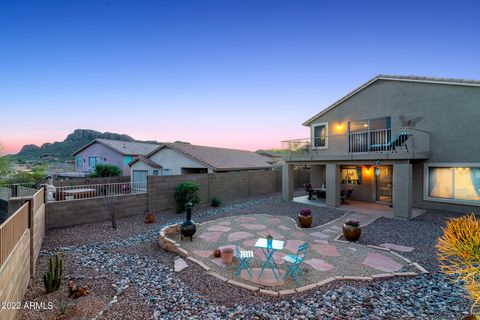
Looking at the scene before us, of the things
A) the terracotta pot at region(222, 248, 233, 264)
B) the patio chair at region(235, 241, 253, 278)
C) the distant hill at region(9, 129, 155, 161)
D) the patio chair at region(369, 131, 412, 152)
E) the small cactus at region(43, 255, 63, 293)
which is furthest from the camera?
the distant hill at region(9, 129, 155, 161)

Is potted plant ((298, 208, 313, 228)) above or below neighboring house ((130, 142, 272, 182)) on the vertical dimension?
below

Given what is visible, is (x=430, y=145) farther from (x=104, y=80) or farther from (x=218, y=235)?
(x=104, y=80)

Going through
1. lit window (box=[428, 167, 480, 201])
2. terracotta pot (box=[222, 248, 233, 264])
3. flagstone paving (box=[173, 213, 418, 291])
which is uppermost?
lit window (box=[428, 167, 480, 201])

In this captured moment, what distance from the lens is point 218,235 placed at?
8.33m

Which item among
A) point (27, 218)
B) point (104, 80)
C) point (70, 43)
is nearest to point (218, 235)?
point (27, 218)

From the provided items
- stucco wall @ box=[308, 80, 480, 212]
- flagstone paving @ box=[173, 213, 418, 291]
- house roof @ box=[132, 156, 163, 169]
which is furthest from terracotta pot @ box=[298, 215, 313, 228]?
house roof @ box=[132, 156, 163, 169]

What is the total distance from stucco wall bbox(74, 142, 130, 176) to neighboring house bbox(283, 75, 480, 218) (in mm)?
22793

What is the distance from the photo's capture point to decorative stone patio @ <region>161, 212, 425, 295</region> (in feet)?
16.6

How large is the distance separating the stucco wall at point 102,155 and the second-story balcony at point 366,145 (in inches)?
885

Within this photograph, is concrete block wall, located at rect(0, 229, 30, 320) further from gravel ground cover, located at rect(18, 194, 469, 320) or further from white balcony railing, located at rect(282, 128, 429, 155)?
white balcony railing, located at rect(282, 128, 429, 155)

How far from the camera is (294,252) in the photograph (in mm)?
6676

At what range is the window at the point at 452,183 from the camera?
10.2 m

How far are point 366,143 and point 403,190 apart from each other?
3.75 m

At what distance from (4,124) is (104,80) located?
56.1 ft
